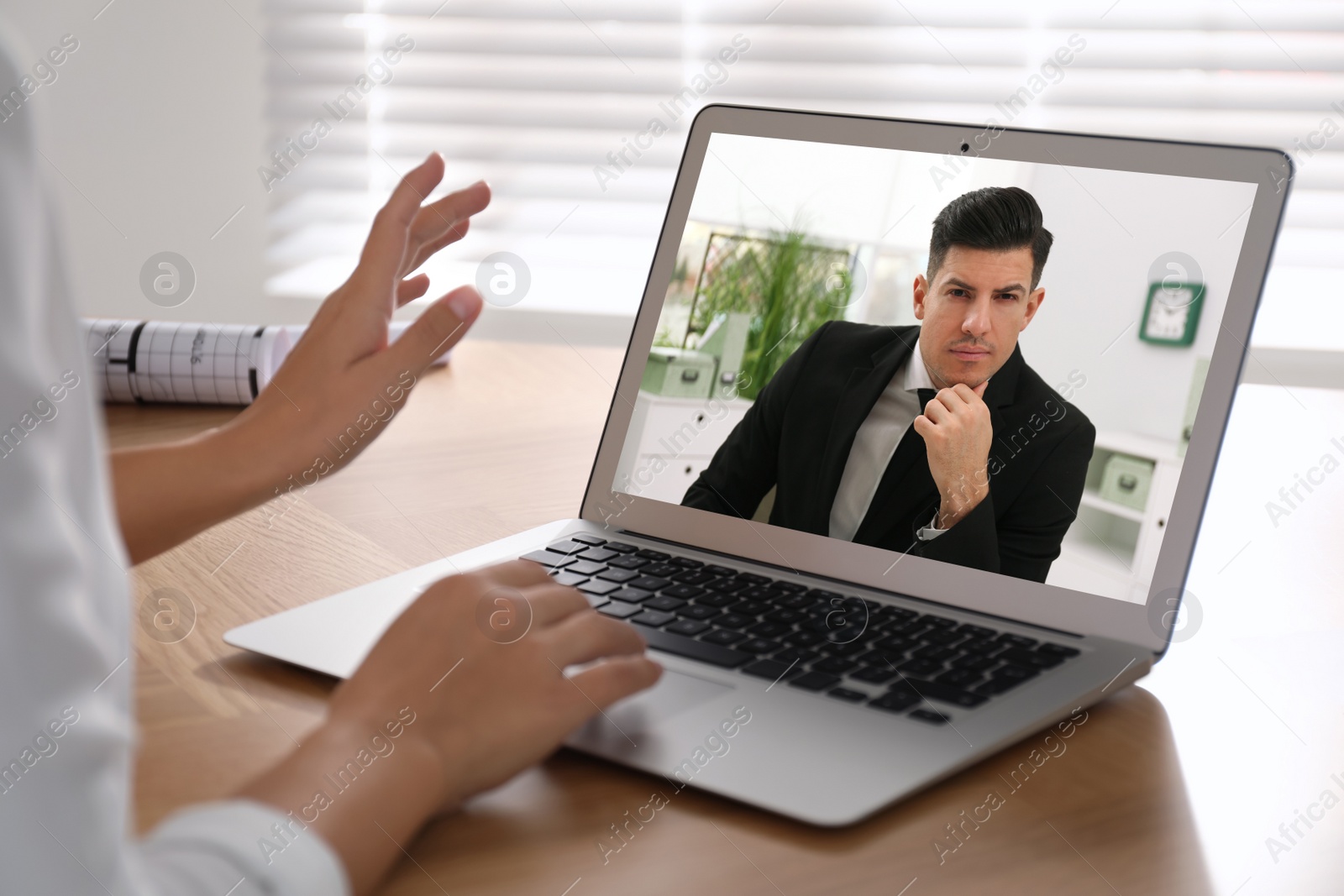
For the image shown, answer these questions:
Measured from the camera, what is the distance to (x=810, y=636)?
2.04 ft

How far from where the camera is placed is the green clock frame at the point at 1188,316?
665 millimetres

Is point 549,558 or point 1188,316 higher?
point 1188,316

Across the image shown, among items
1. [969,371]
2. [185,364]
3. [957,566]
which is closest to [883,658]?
[957,566]

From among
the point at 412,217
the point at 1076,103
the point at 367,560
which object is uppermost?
the point at 1076,103

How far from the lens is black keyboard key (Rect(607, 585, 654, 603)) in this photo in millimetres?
674

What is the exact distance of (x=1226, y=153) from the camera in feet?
2.30

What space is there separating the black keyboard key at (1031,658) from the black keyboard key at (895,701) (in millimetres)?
88

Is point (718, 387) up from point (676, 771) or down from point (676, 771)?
up

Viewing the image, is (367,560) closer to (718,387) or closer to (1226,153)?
(718,387)

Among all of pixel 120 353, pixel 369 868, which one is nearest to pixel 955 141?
pixel 369 868

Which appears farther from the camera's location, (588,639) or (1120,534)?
(1120,534)

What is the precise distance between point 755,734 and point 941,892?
11 centimetres

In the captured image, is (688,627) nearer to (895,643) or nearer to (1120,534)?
(895,643)

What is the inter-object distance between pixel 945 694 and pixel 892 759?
0.23 feet
